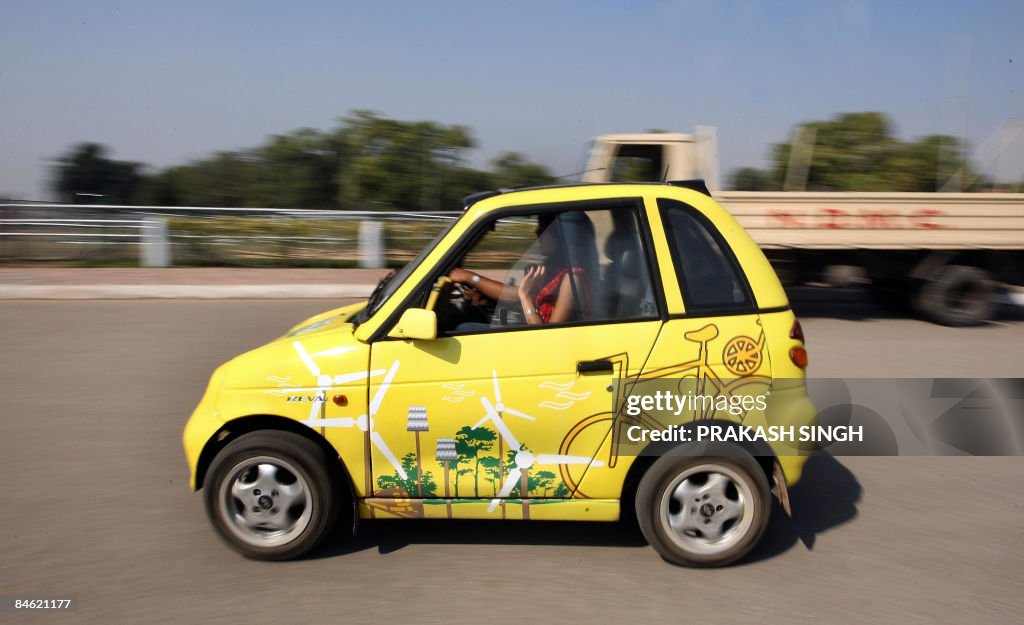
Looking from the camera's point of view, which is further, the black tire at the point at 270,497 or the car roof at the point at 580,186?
the car roof at the point at 580,186

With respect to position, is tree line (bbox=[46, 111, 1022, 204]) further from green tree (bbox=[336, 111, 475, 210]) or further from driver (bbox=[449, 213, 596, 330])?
driver (bbox=[449, 213, 596, 330])

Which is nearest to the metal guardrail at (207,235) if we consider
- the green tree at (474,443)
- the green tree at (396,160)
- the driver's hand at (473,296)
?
the green tree at (396,160)

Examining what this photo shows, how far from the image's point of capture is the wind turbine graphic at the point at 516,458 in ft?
12.5

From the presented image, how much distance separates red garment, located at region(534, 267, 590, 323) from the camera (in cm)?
396

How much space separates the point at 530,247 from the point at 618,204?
0.52 metres

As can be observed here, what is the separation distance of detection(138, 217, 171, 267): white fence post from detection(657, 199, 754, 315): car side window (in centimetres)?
1369

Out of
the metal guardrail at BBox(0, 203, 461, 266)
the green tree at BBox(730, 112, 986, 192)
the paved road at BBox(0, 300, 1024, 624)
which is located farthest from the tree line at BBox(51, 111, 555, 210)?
the paved road at BBox(0, 300, 1024, 624)

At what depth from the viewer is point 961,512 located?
4734 millimetres

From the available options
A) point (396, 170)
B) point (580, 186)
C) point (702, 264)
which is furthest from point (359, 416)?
point (396, 170)

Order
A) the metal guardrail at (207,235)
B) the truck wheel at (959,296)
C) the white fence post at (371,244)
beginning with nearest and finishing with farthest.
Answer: the truck wheel at (959,296), the metal guardrail at (207,235), the white fence post at (371,244)

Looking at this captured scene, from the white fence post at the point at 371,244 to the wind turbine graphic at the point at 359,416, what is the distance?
1264 centimetres

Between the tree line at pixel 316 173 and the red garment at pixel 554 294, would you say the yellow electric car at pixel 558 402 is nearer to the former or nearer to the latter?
the red garment at pixel 554 294

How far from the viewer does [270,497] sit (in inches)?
155

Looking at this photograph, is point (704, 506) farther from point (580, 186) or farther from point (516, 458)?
point (580, 186)
